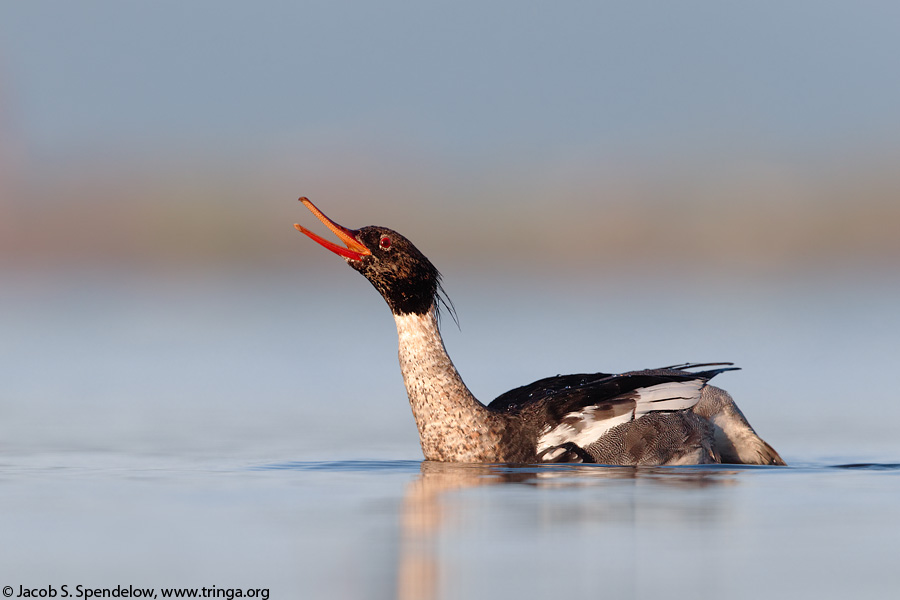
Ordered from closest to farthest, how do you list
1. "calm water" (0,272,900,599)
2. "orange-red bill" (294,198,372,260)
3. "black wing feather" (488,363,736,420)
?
"calm water" (0,272,900,599), "black wing feather" (488,363,736,420), "orange-red bill" (294,198,372,260)

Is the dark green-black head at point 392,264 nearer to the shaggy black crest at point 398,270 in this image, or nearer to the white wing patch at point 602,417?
the shaggy black crest at point 398,270

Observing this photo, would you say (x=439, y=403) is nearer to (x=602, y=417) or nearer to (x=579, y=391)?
(x=579, y=391)

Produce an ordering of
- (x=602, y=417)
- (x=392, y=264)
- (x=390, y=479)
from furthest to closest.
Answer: (x=392, y=264)
(x=602, y=417)
(x=390, y=479)

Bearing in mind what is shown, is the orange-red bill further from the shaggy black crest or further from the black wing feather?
the black wing feather

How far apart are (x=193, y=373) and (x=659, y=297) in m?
11.8

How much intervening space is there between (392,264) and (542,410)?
1397mm

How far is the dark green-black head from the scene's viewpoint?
395 inches

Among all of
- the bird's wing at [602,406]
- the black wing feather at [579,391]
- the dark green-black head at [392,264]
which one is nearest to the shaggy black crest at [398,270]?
the dark green-black head at [392,264]

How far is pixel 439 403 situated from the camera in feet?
32.3

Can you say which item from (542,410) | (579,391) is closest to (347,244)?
(542,410)

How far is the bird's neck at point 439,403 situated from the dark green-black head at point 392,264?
0.40ft

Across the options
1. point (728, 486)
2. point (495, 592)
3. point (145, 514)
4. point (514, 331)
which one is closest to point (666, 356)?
point (514, 331)

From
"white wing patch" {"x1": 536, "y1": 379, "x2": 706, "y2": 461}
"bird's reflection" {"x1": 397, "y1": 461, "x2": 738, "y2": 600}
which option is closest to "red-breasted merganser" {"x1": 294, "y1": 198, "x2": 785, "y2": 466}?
"white wing patch" {"x1": 536, "y1": 379, "x2": 706, "y2": 461}

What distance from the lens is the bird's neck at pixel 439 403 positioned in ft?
31.7
